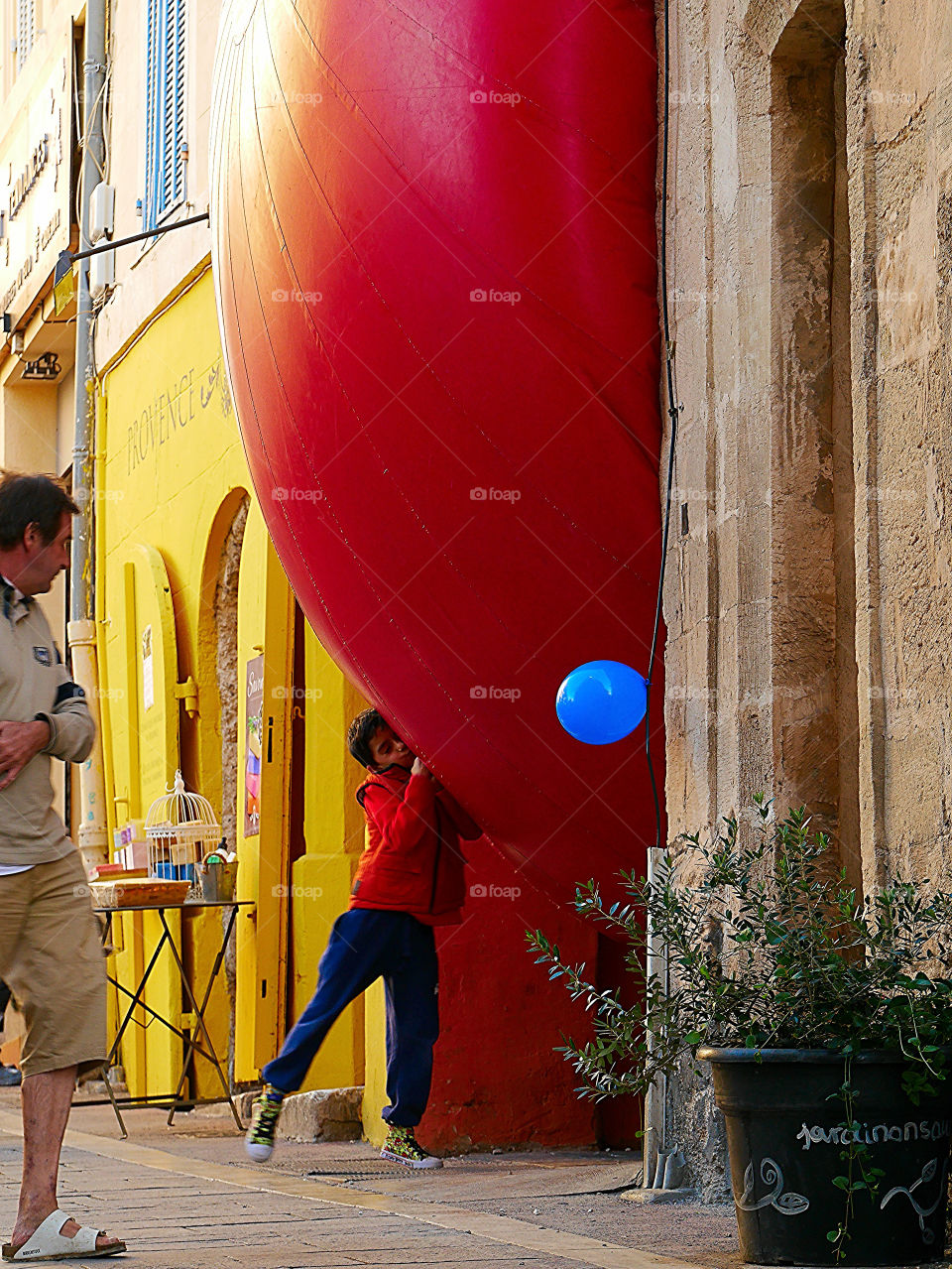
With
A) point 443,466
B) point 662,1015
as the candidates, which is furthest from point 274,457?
point 662,1015

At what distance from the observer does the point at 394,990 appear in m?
5.82

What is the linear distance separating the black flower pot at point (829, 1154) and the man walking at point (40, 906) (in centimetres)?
127

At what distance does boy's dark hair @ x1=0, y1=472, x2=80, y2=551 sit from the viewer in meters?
3.95

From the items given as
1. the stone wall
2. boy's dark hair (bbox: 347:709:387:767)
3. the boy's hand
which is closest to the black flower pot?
the stone wall

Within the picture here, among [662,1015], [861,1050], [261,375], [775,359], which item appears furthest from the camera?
[261,375]

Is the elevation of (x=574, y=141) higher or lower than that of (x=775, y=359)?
higher

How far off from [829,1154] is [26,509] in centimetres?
212

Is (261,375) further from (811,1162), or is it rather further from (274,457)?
(811,1162)

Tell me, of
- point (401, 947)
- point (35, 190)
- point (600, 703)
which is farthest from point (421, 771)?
point (35, 190)

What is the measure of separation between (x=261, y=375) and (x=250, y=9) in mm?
1140

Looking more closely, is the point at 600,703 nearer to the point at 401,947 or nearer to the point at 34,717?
the point at 34,717

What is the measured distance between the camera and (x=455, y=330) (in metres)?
4.73

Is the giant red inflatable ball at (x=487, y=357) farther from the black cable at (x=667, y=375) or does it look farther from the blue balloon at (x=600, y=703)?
the blue balloon at (x=600, y=703)

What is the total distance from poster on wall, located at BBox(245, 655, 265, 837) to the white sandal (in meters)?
Result: 4.66
